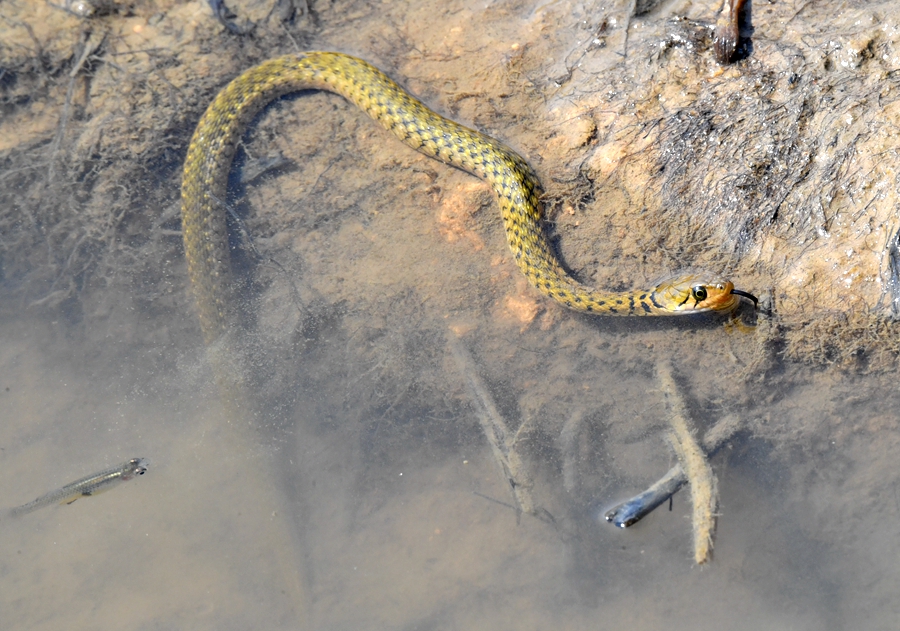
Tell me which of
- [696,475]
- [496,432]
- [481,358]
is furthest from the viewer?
[481,358]

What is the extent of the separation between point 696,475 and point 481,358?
4.56 feet

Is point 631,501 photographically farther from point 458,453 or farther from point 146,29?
point 146,29

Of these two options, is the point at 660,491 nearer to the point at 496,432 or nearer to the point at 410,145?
the point at 496,432

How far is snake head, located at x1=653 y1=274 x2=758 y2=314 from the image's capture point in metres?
3.69

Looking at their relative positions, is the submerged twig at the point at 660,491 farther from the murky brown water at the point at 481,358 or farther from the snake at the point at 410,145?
the snake at the point at 410,145

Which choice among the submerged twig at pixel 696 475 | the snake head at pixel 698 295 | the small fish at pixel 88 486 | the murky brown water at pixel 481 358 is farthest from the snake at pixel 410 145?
the small fish at pixel 88 486

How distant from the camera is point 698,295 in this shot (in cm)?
371

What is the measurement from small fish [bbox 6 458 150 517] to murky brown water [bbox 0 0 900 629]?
0.05 meters

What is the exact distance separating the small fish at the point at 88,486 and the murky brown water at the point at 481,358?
0.05 meters

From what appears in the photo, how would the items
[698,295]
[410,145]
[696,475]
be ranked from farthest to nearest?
[410,145], [698,295], [696,475]

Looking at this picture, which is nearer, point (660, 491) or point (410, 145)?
point (660, 491)

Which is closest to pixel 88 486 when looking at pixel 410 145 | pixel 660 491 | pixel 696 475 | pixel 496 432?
pixel 496 432

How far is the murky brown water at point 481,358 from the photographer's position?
11.6 feet

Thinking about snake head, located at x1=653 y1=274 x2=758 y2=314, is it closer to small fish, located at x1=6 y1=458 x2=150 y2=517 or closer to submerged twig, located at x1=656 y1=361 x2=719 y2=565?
submerged twig, located at x1=656 y1=361 x2=719 y2=565
